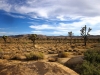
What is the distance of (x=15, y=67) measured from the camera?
51.7 ft

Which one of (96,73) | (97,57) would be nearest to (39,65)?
(97,57)

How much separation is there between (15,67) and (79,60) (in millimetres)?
7150

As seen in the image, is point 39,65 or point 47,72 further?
point 39,65

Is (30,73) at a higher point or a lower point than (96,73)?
lower

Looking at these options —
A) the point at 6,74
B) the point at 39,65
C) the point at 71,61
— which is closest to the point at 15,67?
the point at 6,74

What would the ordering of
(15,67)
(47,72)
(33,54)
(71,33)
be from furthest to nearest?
(71,33) < (33,54) < (15,67) < (47,72)

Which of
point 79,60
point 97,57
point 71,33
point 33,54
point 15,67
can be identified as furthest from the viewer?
point 71,33

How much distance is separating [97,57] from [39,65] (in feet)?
18.5

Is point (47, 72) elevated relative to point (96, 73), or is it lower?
lower

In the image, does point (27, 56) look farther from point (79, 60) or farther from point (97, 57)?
point (97, 57)

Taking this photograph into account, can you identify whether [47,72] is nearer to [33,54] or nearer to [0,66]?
[0,66]

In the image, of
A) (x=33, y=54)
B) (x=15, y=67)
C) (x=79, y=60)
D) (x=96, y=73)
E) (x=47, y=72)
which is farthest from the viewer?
(x=33, y=54)

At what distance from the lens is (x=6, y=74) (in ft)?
48.6

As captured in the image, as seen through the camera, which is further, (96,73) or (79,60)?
(79,60)
